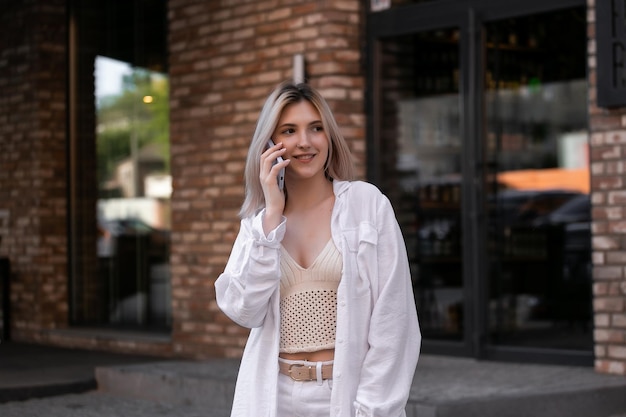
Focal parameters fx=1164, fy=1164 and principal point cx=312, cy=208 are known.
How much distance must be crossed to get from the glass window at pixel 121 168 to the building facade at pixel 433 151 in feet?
0.11

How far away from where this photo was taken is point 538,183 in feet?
30.6

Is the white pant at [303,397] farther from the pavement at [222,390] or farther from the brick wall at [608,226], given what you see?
the brick wall at [608,226]

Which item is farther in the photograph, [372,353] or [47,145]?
[47,145]

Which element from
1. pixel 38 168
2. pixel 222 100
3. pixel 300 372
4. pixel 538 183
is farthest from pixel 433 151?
pixel 300 372

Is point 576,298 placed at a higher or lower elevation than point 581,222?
lower

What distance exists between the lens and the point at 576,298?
29.9ft

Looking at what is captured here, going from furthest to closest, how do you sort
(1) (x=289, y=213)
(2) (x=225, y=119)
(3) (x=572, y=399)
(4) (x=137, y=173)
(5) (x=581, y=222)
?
(4) (x=137, y=173)
(2) (x=225, y=119)
(5) (x=581, y=222)
(3) (x=572, y=399)
(1) (x=289, y=213)

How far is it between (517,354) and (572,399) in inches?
66.2

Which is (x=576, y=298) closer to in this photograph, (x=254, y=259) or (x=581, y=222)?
(x=581, y=222)

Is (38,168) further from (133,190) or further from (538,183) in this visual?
(538,183)

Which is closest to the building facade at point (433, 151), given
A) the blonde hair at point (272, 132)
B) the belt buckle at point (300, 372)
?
the blonde hair at point (272, 132)

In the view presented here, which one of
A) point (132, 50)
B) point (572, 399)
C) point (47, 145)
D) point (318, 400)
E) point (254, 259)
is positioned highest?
point (132, 50)

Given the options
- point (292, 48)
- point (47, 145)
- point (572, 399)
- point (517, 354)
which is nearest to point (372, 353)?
point (572, 399)

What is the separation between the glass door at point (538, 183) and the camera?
28.5 feet
